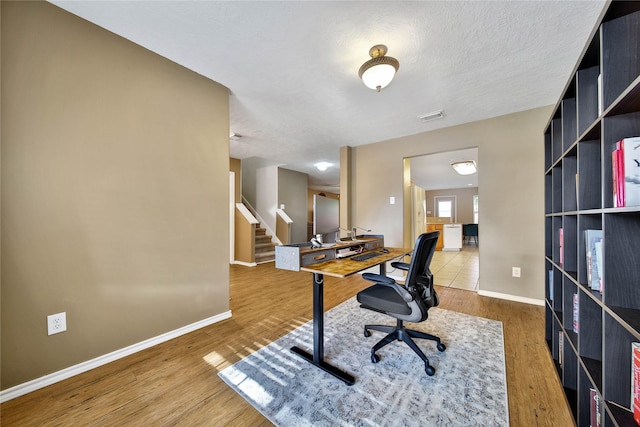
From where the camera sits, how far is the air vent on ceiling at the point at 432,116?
289cm

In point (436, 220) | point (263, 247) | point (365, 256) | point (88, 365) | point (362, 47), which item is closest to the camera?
point (88, 365)

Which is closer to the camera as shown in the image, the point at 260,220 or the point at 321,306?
the point at 321,306

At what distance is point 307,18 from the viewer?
60.3 inches

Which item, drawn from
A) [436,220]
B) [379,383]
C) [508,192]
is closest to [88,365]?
[379,383]

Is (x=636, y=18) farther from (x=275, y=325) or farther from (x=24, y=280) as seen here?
(x=24, y=280)

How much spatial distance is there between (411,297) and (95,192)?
2.25 metres

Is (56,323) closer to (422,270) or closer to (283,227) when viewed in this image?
(422,270)

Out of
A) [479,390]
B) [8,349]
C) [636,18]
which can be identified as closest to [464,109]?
[636,18]

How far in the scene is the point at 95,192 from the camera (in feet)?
5.29

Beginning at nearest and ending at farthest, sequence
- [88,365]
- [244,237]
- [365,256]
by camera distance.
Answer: [88,365], [365,256], [244,237]

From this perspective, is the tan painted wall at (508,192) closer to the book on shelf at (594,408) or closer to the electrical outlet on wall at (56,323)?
the book on shelf at (594,408)

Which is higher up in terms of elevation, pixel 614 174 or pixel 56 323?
pixel 614 174

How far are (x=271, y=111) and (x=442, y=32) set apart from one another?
194 centimetres

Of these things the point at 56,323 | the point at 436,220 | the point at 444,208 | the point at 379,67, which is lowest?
the point at 56,323
